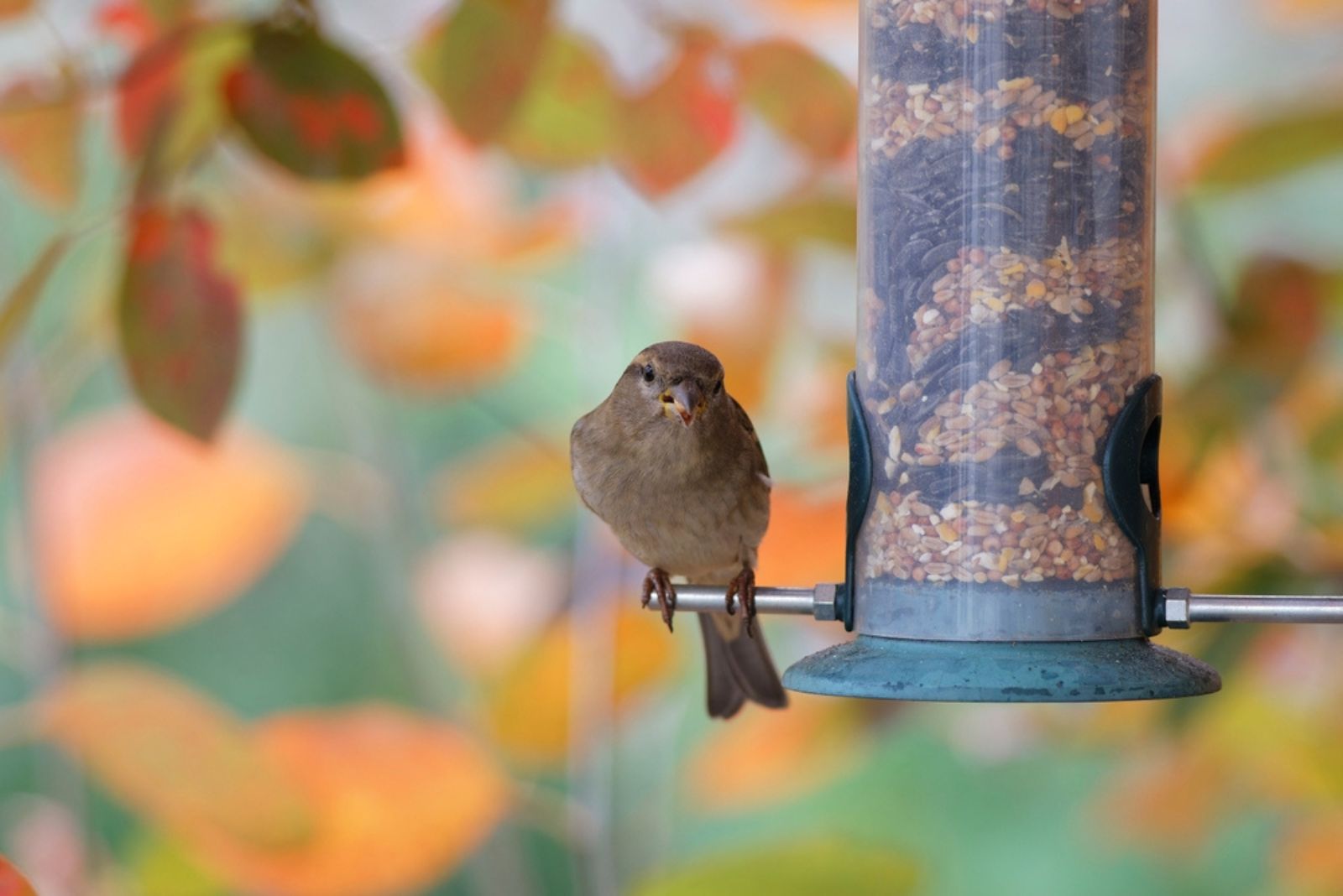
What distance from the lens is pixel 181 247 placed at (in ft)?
8.18

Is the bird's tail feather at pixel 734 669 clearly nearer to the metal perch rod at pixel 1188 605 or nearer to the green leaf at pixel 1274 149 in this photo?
the metal perch rod at pixel 1188 605

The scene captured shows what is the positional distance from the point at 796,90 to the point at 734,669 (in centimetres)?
117

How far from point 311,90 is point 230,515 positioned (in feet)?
7.13

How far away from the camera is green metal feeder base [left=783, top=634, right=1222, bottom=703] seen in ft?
7.47

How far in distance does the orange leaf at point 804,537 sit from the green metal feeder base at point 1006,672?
35.0 inches

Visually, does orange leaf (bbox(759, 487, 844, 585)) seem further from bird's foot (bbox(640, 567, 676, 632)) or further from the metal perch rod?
the metal perch rod

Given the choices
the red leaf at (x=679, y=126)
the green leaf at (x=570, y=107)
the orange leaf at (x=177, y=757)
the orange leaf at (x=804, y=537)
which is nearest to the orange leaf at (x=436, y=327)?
the orange leaf at (x=804, y=537)

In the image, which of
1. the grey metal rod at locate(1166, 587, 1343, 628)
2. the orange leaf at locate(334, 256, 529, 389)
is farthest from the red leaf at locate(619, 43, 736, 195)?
the orange leaf at locate(334, 256, 529, 389)

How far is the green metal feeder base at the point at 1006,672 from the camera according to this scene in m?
2.28

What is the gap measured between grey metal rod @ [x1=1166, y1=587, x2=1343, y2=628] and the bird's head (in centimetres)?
90

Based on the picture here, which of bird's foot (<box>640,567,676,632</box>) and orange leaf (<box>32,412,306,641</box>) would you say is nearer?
bird's foot (<box>640,567,676,632</box>)

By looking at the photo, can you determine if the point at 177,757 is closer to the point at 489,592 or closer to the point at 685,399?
the point at 685,399

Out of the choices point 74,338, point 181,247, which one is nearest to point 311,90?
point 181,247

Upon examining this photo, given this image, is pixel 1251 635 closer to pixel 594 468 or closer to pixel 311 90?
pixel 594 468
